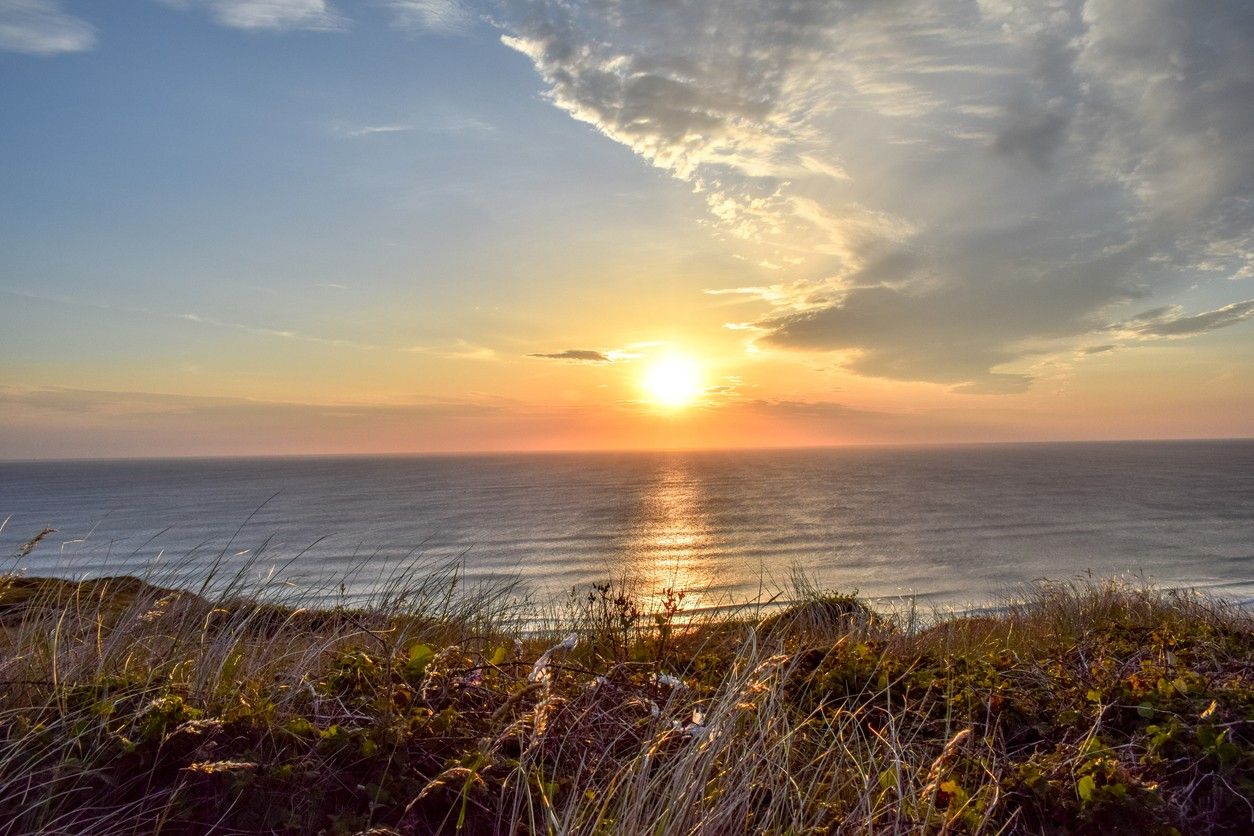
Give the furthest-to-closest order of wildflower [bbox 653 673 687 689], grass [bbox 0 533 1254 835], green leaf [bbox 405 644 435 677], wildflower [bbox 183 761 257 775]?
1. wildflower [bbox 653 673 687 689]
2. green leaf [bbox 405 644 435 677]
3. grass [bbox 0 533 1254 835]
4. wildflower [bbox 183 761 257 775]

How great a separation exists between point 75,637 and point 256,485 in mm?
147496

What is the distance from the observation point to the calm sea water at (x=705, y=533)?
1528 inches

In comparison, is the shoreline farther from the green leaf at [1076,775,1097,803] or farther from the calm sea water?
the calm sea water

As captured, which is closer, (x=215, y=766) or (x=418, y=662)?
(x=215, y=766)

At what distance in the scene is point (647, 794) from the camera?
9.66ft

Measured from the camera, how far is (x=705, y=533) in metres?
61.9

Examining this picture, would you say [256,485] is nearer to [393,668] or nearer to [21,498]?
[21,498]

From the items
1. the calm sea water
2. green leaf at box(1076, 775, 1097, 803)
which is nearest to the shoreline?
green leaf at box(1076, 775, 1097, 803)

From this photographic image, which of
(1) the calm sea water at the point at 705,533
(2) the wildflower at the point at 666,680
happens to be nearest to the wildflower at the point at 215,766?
(2) the wildflower at the point at 666,680

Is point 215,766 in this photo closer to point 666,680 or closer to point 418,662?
point 418,662

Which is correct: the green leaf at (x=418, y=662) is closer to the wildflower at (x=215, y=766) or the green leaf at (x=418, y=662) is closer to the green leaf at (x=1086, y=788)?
the wildflower at (x=215, y=766)

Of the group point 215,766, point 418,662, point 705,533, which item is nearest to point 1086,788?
point 418,662

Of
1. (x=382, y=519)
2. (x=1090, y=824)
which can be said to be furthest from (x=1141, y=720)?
(x=382, y=519)

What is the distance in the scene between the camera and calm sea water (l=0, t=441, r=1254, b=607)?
38.8m
